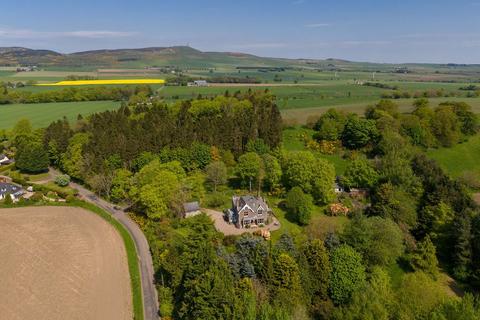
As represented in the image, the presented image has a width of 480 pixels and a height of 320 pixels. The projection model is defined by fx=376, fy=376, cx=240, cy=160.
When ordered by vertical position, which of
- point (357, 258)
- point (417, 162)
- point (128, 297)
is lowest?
point (128, 297)

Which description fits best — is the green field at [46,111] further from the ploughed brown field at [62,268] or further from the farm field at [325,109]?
the farm field at [325,109]

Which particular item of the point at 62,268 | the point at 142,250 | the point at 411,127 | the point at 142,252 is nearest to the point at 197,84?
the point at 411,127

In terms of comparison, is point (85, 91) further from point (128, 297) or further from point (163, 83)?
point (128, 297)

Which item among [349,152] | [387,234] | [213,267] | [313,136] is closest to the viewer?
[213,267]

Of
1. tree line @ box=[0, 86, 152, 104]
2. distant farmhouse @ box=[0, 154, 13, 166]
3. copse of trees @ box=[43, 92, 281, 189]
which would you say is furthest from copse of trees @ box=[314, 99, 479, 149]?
tree line @ box=[0, 86, 152, 104]

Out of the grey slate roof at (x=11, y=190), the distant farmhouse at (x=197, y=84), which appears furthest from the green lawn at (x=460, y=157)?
the distant farmhouse at (x=197, y=84)

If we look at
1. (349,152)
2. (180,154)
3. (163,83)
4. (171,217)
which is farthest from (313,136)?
(163,83)

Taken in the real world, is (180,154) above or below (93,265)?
above
